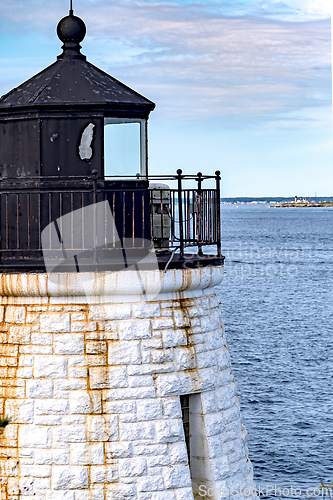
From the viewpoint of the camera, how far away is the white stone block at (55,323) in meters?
8.43

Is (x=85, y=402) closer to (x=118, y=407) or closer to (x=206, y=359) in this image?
(x=118, y=407)

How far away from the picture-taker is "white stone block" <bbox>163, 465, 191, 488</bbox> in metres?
8.42

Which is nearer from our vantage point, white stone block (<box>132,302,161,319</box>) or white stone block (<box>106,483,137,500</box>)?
white stone block (<box>106,483,137,500</box>)

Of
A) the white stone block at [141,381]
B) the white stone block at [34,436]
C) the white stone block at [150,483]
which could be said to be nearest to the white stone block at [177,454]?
the white stone block at [150,483]

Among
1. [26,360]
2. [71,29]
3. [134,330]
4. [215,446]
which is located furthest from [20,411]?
[71,29]

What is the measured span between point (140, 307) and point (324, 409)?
598 inches

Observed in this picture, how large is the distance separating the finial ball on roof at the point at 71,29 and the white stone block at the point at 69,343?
3513mm

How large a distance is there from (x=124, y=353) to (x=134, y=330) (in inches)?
10.6

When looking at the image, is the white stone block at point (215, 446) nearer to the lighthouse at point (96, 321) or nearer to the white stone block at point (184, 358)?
the lighthouse at point (96, 321)

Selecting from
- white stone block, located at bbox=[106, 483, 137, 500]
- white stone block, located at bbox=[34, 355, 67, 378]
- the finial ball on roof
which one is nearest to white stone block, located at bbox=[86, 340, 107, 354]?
white stone block, located at bbox=[34, 355, 67, 378]

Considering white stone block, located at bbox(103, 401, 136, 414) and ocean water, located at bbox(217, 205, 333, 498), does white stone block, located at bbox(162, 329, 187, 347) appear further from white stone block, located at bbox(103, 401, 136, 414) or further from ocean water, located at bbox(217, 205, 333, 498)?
ocean water, located at bbox(217, 205, 333, 498)

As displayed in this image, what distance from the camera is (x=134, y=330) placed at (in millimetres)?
8516

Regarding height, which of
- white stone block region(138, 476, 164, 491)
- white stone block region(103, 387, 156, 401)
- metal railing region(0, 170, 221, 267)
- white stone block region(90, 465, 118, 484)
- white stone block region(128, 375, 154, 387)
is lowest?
white stone block region(138, 476, 164, 491)

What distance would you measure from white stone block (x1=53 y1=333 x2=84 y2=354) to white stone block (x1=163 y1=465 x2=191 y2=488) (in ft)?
5.20
